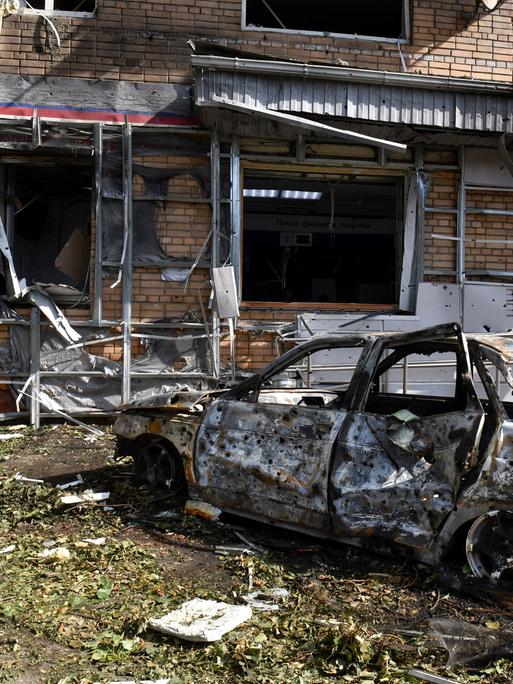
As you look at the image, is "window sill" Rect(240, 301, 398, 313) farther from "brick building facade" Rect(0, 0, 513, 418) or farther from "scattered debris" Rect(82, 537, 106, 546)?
"scattered debris" Rect(82, 537, 106, 546)

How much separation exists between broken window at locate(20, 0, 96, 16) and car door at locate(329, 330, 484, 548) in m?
7.37

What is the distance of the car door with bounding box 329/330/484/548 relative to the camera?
4047 millimetres

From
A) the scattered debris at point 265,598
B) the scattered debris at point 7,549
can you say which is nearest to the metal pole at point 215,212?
the scattered debris at point 7,549

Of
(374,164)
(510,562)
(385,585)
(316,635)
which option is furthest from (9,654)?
(374,164)

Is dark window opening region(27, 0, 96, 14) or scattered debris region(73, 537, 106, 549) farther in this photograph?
dark window opening region(27, 0, 96, 14)

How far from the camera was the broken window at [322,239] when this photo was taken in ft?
34.1

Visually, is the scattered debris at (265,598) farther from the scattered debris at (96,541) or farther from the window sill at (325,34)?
the window sill at (325,34)

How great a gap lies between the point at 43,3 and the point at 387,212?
597cm

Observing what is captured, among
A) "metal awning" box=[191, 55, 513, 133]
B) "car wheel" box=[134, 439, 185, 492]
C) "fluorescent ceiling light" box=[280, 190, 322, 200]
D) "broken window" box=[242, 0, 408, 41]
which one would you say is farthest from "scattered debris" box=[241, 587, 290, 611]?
"broken window" box=[242, 0, 408, 41]

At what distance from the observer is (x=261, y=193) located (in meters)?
11.1

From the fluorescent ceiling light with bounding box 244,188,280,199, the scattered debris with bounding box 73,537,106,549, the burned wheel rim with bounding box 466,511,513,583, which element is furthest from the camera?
the fluorescent ceiling light with bounding box 244,188,280,199

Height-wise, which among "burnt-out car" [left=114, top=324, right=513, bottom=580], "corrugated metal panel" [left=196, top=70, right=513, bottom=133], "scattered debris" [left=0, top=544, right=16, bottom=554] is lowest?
"scattered debris" [left=0, top=544, right=16, bottom=554]

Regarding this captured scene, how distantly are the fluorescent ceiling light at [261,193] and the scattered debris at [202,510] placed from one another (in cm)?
639

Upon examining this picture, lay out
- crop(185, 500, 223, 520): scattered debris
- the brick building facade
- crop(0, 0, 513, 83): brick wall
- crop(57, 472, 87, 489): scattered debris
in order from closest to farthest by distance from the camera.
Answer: crop(185, 500, 223, 520): scattered debris < crop(57, 472, 87, 489): scattered debris < the brick building facade < crop(0, 0, 513, 83): brick wall
